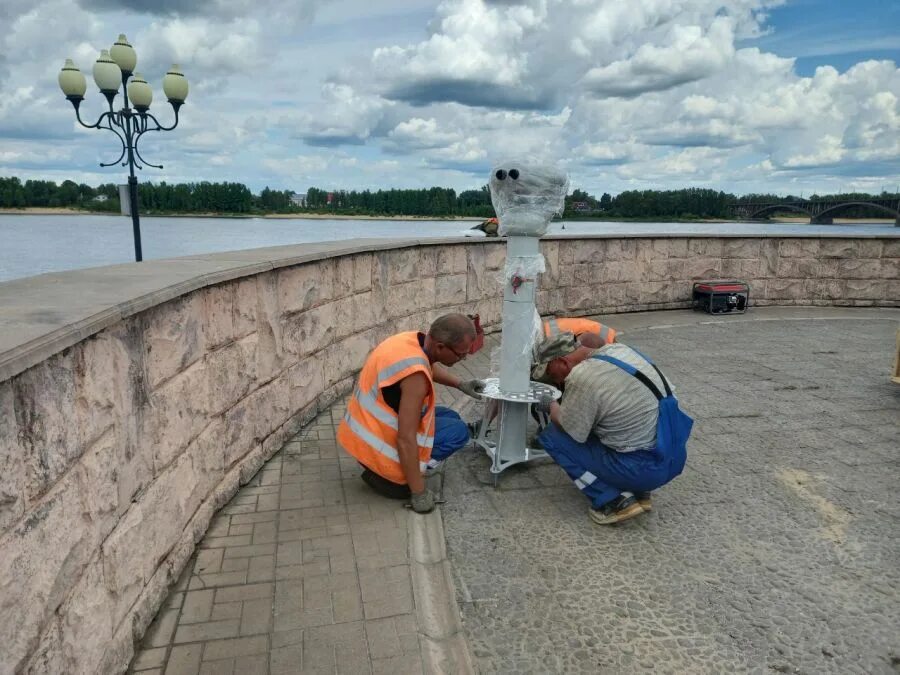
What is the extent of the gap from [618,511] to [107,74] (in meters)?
11.4

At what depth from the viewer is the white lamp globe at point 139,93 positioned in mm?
11539

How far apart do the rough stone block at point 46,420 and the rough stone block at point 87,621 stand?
0.39m

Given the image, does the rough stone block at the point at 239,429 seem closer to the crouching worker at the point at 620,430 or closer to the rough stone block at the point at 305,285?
the rough stone block at the point at 305,285

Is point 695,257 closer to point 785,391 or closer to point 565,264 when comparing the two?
point 565,264

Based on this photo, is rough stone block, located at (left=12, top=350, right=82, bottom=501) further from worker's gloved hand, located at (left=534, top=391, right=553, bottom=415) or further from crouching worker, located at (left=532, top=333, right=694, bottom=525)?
worker's gloved hand, located at (left=534, top=391, right=553, bottom=415)

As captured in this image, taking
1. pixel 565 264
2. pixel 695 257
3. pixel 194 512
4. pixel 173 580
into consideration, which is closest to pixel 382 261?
pixel 194 512

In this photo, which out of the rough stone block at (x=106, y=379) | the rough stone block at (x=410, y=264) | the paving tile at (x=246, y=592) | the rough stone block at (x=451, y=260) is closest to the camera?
the rough stone block at (x=106, y=379)

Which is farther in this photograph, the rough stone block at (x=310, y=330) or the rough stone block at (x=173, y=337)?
the rough stone block at (x=310, y=330)

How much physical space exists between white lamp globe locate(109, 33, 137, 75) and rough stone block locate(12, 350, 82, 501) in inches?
436

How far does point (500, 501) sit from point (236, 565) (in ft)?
4.82

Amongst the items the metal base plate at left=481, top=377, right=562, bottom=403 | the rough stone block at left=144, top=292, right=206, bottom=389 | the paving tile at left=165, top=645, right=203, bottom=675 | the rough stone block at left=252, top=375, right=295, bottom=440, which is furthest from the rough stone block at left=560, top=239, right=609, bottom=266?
the paving tile at left=165, top=645, right=203, bottom=675

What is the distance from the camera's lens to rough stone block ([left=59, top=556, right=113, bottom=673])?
Answer: 185cm

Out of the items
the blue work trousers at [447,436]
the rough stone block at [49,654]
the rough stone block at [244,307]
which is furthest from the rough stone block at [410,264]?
the rough stone block at [49,654]

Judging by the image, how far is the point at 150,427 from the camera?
2.50m
